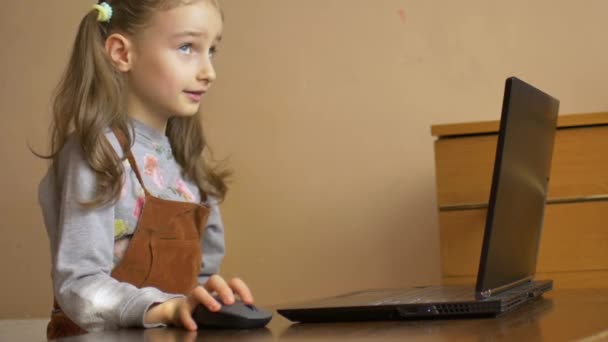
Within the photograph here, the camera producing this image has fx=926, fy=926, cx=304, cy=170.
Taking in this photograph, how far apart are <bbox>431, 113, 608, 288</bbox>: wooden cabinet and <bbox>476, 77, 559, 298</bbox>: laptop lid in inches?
19.3

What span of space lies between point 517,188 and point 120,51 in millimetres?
768

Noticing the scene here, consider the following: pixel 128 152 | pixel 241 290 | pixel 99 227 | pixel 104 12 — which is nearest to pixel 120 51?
pixel 104 12

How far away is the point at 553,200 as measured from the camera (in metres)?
1.78

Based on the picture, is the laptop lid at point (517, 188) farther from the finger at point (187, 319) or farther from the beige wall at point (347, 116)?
the beige wall at point (347, 116)

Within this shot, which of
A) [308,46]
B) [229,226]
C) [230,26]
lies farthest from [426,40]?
[229,226]

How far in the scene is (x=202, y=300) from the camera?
92 cm

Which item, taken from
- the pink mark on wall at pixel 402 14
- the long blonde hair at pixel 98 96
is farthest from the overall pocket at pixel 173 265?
the pink mark on wall at pixel 402 14

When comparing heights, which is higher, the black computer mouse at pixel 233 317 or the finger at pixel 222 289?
the finger at pixel 222 289

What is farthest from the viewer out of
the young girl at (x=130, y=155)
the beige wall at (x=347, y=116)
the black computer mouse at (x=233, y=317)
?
the beige wall at (x=347, y=116)

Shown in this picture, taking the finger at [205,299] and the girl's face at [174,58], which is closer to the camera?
the finger at [205,299]

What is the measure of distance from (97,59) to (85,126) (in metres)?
0.14

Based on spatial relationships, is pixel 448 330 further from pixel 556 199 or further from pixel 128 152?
pixel 556 199

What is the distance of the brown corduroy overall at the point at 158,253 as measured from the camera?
1408 millimetres

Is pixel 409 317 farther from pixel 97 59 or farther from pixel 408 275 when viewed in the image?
pixel 408 275
